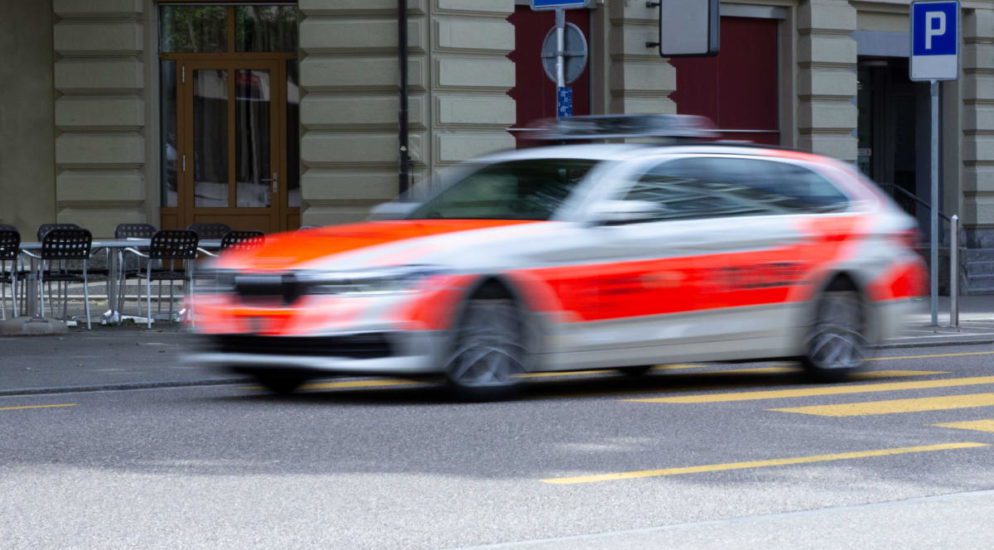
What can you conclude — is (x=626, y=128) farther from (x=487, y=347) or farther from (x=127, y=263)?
(x=127, y=263)

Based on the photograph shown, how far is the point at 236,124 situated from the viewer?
21609 mm

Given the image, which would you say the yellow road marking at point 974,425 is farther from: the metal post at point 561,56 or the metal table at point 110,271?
the metal table at point 110,271

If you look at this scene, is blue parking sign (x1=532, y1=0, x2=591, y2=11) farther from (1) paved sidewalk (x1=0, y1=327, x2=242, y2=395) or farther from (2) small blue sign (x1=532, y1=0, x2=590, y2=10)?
(1) paved sidewalk (x1=0, y1=327, x2=242, y2=395)

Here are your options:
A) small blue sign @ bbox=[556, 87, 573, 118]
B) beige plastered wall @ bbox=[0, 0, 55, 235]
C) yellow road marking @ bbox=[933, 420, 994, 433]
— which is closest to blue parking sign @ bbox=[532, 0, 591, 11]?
small blue sign @ bbox=[556, 87, 573, 118]

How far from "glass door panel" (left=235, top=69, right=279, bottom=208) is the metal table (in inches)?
90.6

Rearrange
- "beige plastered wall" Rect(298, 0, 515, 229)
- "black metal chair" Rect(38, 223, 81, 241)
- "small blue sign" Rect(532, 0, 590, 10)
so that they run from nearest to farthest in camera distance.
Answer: "small blue sign" Rect(532, 0, 590, 10), "black metal chair" Rect(38, 223, 81, 241), "beige plastered wall" Rect(298, 0, 515, 229)

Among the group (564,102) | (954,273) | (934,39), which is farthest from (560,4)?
(954,273)

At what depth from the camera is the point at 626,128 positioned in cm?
1206

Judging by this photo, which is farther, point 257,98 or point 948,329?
point 257,98

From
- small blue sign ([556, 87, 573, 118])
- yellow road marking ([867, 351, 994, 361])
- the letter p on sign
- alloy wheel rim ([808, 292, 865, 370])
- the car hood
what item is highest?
the letter p on sign

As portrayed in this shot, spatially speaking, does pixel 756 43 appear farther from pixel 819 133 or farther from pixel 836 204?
pixel 836 204

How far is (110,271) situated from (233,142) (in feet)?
11.6

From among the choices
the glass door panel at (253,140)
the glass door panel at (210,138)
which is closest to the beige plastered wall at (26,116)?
the glass door panel at (210,138)

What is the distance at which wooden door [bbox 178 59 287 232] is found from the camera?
21.5 metres
